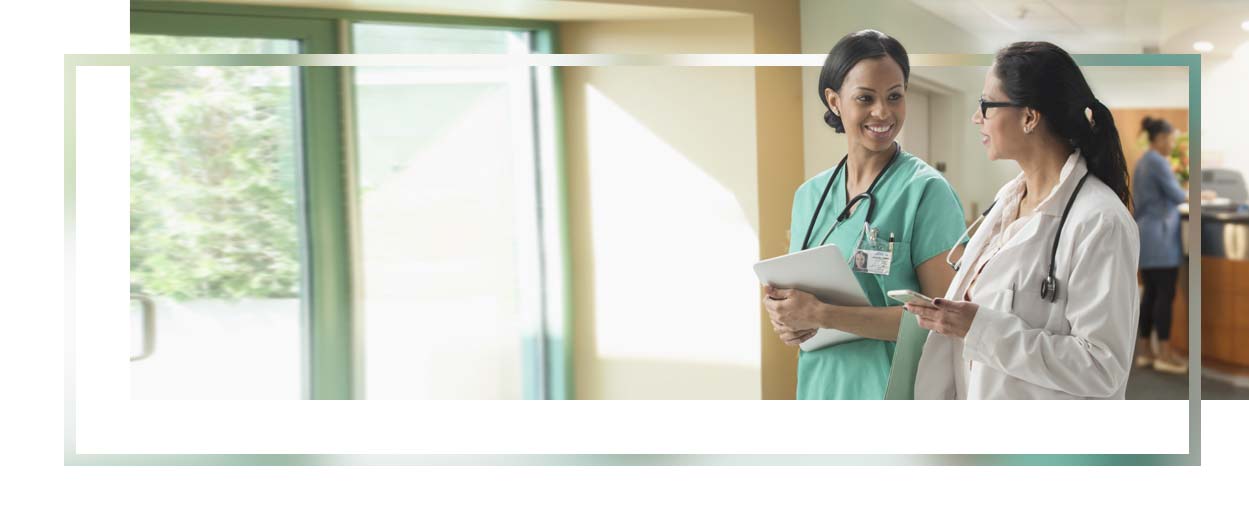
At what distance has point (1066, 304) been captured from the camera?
6.93 ft

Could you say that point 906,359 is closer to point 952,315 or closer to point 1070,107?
point 952,315

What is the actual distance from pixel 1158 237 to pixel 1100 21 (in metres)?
1.87

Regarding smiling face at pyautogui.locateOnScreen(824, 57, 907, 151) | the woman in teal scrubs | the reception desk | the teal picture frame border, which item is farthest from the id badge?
the reception desk

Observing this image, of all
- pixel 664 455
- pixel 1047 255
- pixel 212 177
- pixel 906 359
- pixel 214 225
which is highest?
pixel 212 177

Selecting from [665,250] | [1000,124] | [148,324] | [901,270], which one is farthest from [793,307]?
[148,324]

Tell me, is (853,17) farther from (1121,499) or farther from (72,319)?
(72,319)

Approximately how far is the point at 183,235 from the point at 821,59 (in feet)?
6.03

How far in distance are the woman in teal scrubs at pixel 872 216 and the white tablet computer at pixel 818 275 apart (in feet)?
0.07

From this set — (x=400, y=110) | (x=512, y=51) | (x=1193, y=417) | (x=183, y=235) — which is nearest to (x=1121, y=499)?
(x=1193, y=417)

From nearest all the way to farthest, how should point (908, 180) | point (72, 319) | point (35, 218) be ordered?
point (908, 180) < point (72, 319) < point (35, 218)

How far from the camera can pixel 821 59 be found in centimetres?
249

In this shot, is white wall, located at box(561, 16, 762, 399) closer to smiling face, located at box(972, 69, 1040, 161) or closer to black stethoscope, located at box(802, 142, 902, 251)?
black stethoscope, located at box(802, 142, 902, 251)

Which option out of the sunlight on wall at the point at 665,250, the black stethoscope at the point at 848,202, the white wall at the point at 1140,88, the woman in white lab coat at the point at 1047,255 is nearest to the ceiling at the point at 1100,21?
the white wall at the point at 1140,88

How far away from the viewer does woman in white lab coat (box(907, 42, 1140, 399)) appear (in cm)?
207
